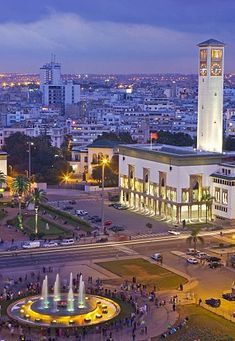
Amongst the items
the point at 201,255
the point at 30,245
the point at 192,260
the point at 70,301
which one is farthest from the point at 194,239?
the point at 70,301

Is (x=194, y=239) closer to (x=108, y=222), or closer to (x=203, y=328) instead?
(x=108, y=222)

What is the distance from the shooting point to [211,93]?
7325 cm

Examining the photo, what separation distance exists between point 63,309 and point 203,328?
7.64 m

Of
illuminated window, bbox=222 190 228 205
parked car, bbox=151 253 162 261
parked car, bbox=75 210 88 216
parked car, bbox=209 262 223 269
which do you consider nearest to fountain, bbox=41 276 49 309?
parked car, bbox=151 253 162 261

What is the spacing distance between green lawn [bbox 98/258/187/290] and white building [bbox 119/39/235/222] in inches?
625

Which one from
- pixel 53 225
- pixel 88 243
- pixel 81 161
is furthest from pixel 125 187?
pixel 81 161

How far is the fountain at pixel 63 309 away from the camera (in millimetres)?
38653

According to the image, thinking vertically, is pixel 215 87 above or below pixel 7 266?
above

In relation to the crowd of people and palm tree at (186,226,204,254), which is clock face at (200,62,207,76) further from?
the crowd of people

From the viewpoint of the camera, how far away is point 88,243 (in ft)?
189

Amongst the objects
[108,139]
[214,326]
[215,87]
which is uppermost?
[215,87]

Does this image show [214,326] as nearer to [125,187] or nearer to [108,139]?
[125,187]

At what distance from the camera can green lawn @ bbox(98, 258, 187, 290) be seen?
46781 mm

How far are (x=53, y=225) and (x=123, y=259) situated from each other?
13607mm
